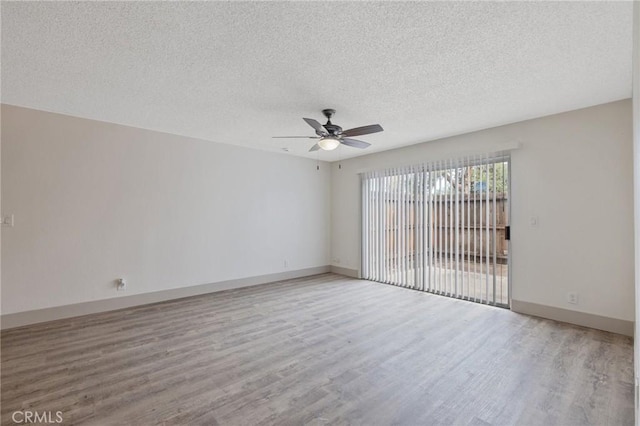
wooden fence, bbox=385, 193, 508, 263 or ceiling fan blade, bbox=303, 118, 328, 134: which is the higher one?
ceiling fan blade, bbox=303, 118, 328, 134

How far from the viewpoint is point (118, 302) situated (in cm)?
403

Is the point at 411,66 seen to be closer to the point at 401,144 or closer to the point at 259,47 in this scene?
the point at 259,47

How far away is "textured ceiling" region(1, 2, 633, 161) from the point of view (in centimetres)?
188

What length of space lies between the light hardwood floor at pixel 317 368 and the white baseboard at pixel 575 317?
126mm

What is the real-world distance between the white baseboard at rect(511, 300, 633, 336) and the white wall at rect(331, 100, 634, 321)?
0.06m

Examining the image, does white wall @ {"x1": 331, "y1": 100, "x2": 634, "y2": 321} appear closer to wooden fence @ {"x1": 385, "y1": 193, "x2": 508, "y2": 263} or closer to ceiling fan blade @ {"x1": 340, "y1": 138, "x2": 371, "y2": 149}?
wooden fence @ {"x1": 385, "y1": 193, "x2": 508, "y2": 263}

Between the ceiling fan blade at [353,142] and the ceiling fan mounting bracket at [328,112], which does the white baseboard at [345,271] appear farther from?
the ceiling fan mounting bracket at [328,112]

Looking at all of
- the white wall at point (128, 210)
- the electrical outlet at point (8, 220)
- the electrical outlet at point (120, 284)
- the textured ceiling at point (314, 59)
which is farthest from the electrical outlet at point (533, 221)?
the electrical outlet at point (8, 220)

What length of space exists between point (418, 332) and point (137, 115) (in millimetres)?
4451

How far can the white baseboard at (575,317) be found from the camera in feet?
10.4

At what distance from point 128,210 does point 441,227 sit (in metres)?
4.90

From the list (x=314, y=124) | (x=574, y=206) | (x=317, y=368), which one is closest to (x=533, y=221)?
(x=574, y=206)

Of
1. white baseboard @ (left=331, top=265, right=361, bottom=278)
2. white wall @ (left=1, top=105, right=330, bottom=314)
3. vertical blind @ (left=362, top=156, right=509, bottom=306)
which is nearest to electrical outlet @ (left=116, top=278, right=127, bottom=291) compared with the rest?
white wall @ (left=1, top=105, right=330, bottom=314)

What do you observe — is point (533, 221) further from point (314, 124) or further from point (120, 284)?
point (120, 284)
